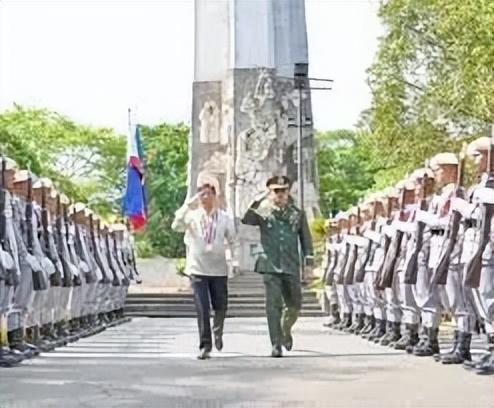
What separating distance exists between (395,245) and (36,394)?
527cm

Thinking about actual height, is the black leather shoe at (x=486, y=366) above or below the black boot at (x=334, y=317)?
below

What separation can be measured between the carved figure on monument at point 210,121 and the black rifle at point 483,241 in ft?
98.2

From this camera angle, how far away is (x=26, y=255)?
37.2ft

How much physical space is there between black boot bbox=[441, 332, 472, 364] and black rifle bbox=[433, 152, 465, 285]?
43 cm

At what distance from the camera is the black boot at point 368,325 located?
1530 cm

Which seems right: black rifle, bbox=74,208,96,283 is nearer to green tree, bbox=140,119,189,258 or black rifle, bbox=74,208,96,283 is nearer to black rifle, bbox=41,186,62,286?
black rifle, bbox=41,186,62,286

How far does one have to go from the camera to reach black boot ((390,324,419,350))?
1230 cm

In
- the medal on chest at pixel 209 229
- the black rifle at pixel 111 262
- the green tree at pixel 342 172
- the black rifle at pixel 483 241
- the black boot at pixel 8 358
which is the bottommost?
the black boot at pixel 8 358

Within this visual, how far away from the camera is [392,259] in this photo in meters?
12.6

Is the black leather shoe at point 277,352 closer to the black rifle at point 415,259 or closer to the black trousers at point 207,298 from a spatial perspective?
the black trousers at point 207,298

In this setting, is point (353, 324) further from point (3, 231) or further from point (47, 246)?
point (3, 231)

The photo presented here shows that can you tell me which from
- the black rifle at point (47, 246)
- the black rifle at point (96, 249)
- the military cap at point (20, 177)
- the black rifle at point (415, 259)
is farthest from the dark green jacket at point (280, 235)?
the black rifle at point (96, 249)

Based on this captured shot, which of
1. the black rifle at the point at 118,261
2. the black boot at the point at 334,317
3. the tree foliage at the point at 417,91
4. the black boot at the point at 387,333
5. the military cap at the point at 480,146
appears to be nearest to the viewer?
the military cap at the point at 480,146

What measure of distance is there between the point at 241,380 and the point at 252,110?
29233 mm
